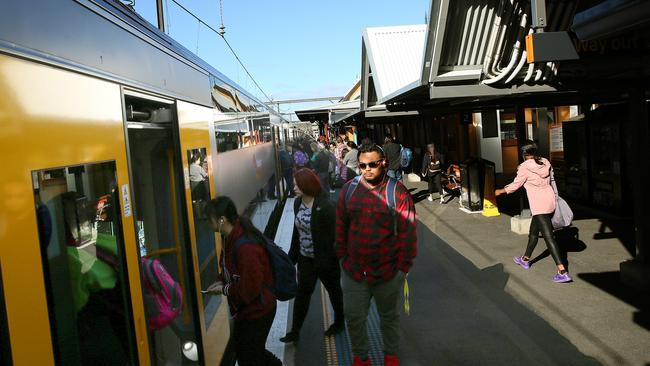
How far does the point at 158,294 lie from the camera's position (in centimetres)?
322

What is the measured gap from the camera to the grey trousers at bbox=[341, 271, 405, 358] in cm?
400

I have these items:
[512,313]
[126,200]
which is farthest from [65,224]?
[512,313]

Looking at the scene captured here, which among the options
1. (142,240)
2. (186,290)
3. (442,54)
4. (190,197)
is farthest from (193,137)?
(442,54)

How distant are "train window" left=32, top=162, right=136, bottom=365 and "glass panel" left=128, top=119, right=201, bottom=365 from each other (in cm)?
106

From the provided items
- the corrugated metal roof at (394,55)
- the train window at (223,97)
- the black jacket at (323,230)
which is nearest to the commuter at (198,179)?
the black jacket at (323,230)

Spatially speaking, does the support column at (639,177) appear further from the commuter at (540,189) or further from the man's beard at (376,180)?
the man's beard at (376,180)

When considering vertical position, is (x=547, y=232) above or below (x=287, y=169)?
below

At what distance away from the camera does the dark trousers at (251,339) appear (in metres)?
3.49

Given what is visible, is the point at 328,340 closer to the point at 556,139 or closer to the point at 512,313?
the point at 512,313

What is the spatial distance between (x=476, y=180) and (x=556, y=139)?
124 inches

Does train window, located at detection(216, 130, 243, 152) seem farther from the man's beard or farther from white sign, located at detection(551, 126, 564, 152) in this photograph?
white sign, located at detection(551, 126, 564, 152)

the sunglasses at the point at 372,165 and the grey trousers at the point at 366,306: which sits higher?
the sunglasses at the point at 372,165

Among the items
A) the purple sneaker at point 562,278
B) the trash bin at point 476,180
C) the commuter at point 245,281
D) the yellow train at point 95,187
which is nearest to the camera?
the yellow train at point 95,187

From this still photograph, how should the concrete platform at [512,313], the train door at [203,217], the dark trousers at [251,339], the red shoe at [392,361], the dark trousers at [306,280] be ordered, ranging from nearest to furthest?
the dark trousers at [251,339]
the train door at [203,217]
the red shoe at [392,361]
the concrete platform at [512,313]
the dark trousers at [306,280]
